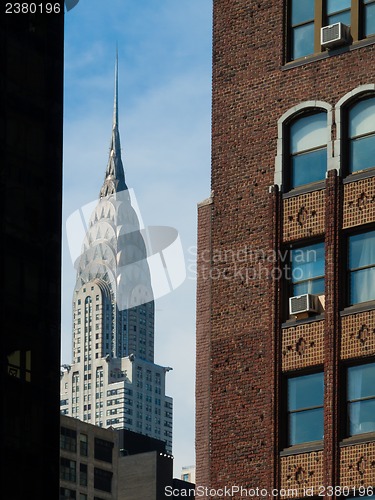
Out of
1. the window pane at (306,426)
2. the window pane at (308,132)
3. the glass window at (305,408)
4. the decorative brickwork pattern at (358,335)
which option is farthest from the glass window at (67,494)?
the decorative brickwork pattern at (358,335)

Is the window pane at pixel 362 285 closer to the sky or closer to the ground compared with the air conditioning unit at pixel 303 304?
closer to the sky

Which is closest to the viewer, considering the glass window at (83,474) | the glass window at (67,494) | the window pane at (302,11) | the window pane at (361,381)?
the window pane at (361,381)

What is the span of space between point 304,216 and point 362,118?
311cm

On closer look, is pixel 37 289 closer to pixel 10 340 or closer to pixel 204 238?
pixel 10 340

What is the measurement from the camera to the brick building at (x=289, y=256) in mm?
41125

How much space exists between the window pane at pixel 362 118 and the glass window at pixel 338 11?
8.61 feet

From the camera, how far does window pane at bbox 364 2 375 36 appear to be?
43906 millimetres

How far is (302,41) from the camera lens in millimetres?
45562

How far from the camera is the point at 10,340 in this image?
2013 inches

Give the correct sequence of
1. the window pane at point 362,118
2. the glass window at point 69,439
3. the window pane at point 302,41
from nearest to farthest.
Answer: the window pane at point 362,118
the window pane at point 302,41
the glass window at point 69,439

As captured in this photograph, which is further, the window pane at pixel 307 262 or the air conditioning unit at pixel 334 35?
the air conditioning unit at pixel 334 35

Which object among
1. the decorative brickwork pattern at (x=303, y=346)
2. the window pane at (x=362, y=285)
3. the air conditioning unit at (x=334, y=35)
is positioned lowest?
the decorative brickwork pattern at (x=303, y=346)

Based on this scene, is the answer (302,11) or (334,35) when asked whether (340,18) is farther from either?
(302,11)

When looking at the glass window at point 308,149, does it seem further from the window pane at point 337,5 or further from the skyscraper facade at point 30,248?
the skyscraper facade at point 30,248
